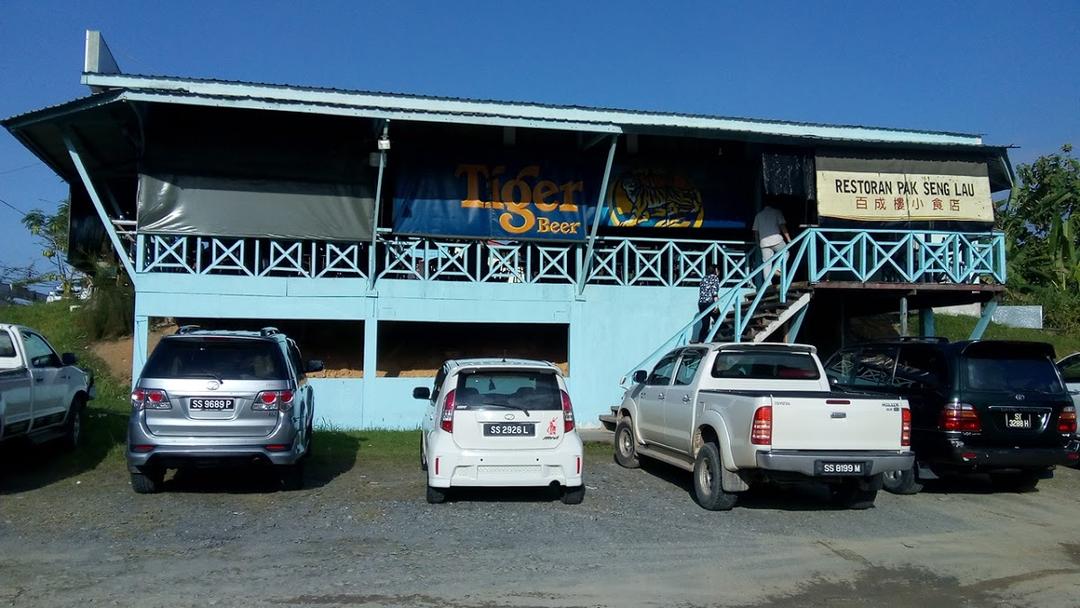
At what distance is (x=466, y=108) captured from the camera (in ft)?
52.4

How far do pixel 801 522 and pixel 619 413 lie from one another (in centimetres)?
406

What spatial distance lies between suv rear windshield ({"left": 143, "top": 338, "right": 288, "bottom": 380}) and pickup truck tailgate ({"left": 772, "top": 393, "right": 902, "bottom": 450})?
5214mm

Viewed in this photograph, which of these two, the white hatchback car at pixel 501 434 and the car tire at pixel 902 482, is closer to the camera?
the white hatchback car at pixel 501 434

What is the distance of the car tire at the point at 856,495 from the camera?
9.39 metres

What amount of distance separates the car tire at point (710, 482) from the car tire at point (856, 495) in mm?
1280

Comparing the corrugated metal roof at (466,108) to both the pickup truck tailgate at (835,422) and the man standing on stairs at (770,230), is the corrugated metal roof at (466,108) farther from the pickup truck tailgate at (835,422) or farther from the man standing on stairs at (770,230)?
the pickup truck tailgate at (835,422)

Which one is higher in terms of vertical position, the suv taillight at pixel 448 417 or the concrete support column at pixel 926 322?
the concrete support column at pixel 926 322

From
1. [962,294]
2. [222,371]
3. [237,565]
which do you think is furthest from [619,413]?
[962,294]

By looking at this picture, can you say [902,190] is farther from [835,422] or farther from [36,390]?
[36,390]

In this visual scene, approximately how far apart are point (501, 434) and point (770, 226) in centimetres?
1013

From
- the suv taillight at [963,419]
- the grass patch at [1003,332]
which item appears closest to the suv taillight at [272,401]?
the suv taillight at [963,419]

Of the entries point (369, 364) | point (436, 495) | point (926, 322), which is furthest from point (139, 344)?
point (926, 322)

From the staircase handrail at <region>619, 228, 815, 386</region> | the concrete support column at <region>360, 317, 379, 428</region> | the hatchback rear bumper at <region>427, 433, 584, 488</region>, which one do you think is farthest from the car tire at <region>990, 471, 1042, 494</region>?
the concrete support column at <region>360, 317, 379, 428</region>

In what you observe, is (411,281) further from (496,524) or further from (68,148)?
(496,524)
